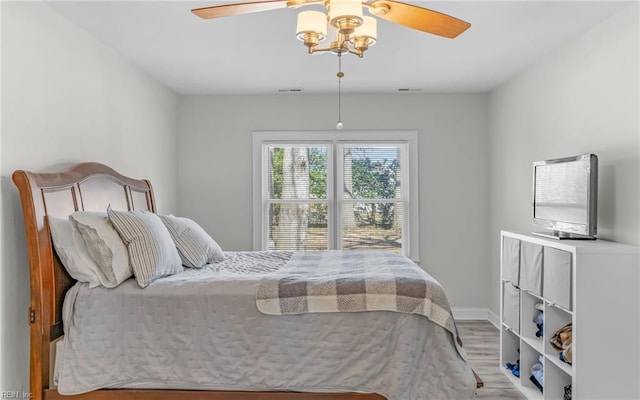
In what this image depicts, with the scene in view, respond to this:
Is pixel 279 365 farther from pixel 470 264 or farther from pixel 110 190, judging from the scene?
pixel 470 264

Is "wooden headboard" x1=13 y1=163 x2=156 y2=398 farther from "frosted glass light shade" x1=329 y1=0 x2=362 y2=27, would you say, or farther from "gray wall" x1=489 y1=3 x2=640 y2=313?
"gray wall" x1=489 y1=3 x2=640 y2=313

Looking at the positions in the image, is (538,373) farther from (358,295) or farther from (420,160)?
(420,160)

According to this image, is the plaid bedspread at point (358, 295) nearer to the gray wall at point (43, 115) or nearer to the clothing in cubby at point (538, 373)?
the clothing in cubby at point (538, 373)

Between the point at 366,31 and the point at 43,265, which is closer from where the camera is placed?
the point at 366,31

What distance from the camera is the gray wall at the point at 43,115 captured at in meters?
2.52

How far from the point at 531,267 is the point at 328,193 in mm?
2601

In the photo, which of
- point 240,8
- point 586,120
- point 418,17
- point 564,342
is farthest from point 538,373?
point 240,8

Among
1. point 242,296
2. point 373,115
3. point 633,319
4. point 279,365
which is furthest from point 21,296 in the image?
point 373,115

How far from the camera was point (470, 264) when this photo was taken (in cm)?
526

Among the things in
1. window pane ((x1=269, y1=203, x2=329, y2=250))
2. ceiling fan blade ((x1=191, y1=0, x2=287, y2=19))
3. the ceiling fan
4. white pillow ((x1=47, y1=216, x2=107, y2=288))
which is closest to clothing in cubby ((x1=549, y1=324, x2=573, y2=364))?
the ceiling fan

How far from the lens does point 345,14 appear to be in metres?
Answer: 1.91

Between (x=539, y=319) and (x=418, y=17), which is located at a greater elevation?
(x=418, y=17)

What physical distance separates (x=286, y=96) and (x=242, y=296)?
3.31 m

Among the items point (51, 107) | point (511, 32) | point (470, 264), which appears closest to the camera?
point (51, 107)
